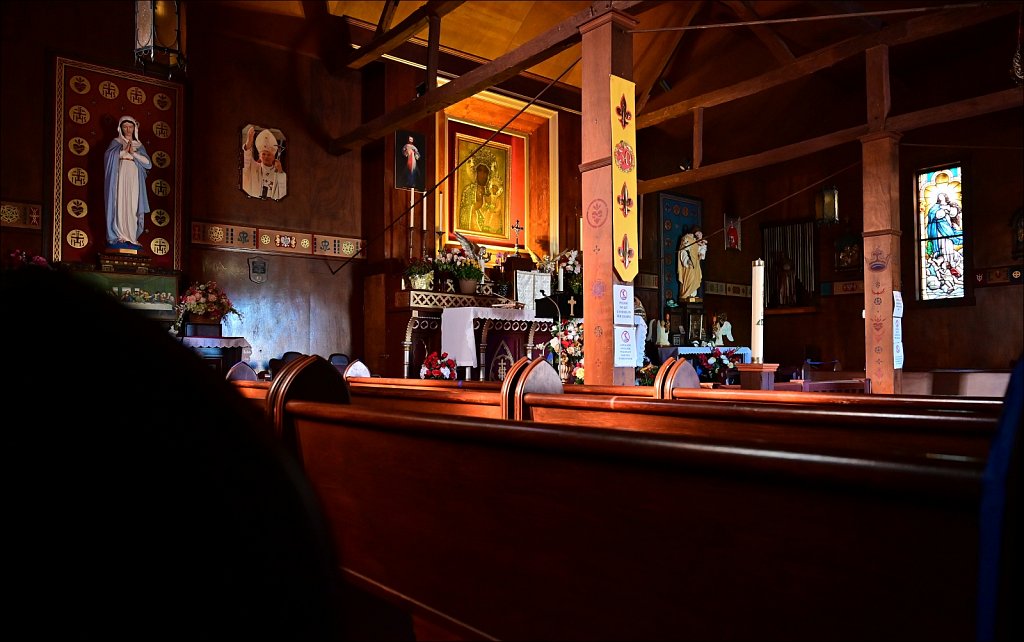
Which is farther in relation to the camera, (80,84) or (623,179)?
(80,84)

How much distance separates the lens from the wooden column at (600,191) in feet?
15.4

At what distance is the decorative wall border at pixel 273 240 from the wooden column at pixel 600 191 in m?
5.54

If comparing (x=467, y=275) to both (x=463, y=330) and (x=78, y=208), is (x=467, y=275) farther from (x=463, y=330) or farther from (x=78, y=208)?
(x=78, y=208)

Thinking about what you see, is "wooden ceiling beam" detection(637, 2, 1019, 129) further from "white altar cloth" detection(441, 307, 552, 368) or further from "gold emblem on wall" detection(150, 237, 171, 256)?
"gold emblem on wall" detection(150, 237, 171, 256)

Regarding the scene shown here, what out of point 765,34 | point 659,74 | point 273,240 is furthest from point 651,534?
point 659,74

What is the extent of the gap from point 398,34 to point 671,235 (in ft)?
20.5

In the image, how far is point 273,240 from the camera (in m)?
9.27

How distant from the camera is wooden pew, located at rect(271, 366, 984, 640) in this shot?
34.1 inches

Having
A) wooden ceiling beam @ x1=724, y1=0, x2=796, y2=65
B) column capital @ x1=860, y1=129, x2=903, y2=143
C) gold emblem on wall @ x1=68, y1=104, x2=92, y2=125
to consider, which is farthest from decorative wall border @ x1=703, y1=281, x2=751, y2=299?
gold emblem on wall @ x1=68, y1=104, x2=92, y2=125

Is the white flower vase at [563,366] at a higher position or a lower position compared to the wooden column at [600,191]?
lower

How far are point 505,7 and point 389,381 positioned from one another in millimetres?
7515

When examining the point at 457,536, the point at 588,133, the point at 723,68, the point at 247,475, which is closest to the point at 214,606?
the point at 247,475

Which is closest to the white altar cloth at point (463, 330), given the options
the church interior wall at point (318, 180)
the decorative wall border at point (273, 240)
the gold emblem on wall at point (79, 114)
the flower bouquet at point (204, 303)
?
the church interior wall at point (318, 180)

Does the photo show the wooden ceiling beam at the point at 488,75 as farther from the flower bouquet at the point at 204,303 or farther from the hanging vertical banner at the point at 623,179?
the flower bouquet at the point at 204,303
